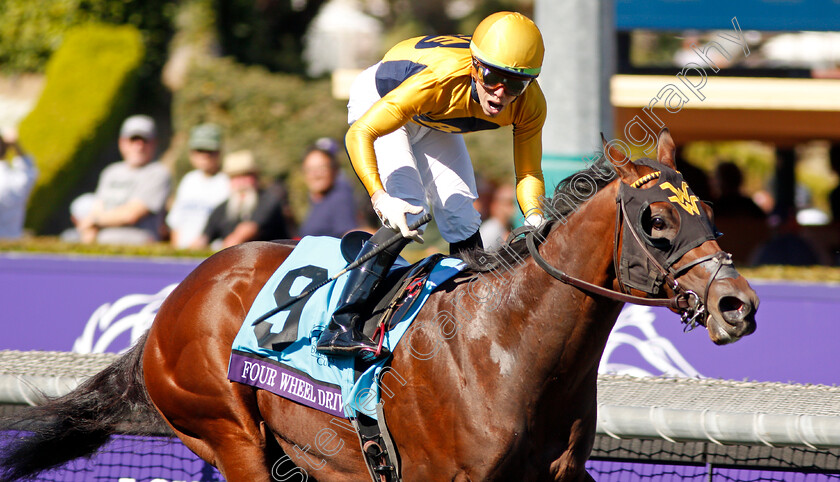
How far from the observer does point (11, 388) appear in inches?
151

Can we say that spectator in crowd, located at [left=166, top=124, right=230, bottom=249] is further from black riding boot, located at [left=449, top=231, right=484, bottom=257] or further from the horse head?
the horse head

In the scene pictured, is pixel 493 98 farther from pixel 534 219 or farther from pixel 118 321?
pixel 118 321

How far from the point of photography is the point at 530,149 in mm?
3354

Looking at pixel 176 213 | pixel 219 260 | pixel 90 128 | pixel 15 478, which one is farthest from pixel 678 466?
pixel 90 128

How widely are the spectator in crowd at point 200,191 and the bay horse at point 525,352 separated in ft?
12.9

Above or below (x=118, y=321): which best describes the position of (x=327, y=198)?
above

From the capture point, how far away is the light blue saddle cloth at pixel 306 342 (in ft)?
10.0

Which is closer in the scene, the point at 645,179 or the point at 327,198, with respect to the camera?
the point at 645,179

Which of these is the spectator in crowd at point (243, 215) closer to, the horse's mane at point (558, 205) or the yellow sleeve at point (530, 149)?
the yellow sleeve at point (530, 149)

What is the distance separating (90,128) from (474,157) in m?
5.88

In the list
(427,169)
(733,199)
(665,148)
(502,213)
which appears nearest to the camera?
(665,148)

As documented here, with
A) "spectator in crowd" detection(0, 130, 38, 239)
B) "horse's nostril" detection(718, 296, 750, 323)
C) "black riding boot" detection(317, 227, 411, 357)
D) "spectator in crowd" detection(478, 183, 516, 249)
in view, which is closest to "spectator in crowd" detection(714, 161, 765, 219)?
"spectator in crowd" detection(478, 183, 516, 249)

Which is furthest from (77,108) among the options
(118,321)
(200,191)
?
(118,321)

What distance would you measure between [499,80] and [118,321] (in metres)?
3.40
